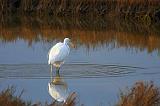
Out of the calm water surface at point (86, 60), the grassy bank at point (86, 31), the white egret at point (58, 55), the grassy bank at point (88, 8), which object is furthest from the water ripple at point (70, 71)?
the grassy bank at point (88, 8)

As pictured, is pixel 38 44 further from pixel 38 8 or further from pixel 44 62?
pixel 38 8

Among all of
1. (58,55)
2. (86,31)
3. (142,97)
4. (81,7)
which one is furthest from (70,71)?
(81,7)

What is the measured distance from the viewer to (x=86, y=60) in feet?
39.7

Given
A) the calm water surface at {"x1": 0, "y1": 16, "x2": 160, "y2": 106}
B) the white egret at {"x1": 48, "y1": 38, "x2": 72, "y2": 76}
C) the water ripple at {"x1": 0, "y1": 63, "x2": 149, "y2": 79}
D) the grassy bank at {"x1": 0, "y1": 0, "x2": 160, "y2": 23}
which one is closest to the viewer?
the calm water surface at {"x1": 0, "y1": 16, "x2": 160, "y2": 106}

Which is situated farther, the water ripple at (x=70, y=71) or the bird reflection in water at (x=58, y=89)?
the water ripple at (x=70, y=71)

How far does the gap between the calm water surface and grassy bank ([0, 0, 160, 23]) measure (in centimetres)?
178

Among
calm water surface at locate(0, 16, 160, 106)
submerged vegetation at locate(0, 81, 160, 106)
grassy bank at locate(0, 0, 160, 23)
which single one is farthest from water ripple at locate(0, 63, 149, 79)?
grassy bank at locate(0, 0, 160, 23)

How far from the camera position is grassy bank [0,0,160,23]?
65.0 ft

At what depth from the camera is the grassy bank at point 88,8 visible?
780 inches

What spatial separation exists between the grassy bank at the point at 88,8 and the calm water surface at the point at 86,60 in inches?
69.9

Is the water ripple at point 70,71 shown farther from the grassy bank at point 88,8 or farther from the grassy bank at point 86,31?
the grassy bank at point 88,8

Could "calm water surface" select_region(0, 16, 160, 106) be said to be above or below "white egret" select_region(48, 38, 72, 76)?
below

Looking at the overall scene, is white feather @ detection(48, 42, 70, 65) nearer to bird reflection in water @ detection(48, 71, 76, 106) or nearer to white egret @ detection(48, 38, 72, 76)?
white egret @ detection(48, 38, 72, 76)

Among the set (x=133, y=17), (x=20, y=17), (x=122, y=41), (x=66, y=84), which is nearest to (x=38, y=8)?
(x=20, y=17)
